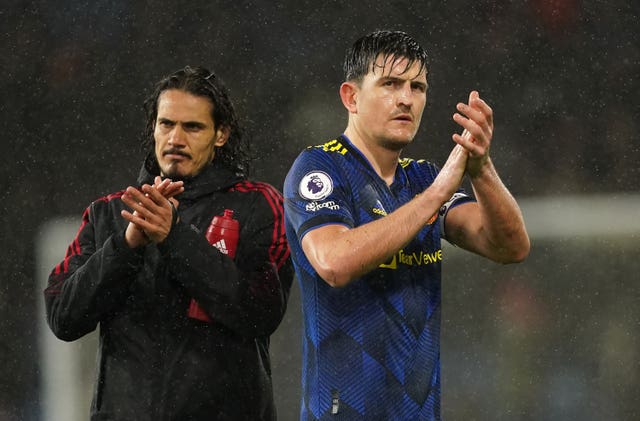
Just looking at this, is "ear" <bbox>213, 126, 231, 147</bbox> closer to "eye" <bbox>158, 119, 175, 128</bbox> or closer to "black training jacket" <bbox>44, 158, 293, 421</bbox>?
"eye" <bbox>158, 119, 175, 128</bbox>

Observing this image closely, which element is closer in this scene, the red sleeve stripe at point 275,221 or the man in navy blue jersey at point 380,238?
the man in navy blue jersey at point 380,238

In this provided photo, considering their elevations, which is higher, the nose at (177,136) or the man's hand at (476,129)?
the nose at (177,136)

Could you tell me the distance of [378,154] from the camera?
205 cm

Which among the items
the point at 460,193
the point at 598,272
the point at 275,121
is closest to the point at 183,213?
the point at 460,193

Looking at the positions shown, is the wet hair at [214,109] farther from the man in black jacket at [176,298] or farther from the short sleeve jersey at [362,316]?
the short sleeve jersey at [362,316]

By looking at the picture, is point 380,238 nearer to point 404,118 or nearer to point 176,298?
point 404,118

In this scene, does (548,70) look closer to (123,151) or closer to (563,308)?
(563,308)

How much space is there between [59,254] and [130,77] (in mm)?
810

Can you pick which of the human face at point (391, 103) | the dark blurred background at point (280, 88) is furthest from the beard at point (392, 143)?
the dark blurred background at point (280, 88)

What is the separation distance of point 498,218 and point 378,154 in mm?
274

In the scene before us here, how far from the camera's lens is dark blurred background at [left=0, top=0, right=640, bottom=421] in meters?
4.14

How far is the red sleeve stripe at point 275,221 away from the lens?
2363 millimetres

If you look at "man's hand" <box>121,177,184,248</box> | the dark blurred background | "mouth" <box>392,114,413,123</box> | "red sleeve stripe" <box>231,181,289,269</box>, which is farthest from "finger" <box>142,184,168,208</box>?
the dark blurred background

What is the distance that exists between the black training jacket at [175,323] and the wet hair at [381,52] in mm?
505
